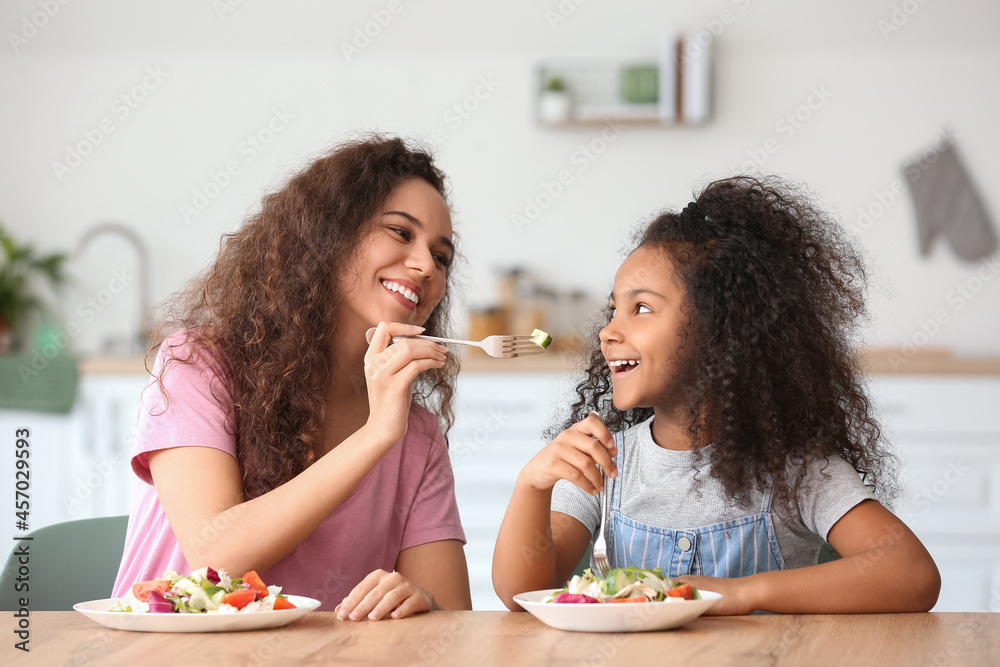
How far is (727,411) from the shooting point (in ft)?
4.50

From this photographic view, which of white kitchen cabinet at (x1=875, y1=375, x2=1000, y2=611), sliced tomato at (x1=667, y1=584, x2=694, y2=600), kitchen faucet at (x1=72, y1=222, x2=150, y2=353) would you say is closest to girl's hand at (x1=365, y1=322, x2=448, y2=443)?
sliced tomato at (x1=667, y1=584, x2=694, y2=600)

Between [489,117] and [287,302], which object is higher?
[489,117]

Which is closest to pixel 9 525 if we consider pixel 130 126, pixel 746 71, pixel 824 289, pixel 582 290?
pixel 130 126

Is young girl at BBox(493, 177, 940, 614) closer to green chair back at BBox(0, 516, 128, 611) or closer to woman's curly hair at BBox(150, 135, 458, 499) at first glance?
woman's curly hair at BBox(150, 135, 458, 499)

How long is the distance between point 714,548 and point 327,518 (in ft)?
1.87

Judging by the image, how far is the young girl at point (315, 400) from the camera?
3.92 ft

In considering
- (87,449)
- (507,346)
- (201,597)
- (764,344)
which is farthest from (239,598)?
(87,449)

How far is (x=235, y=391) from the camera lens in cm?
137

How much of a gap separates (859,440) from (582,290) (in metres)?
2.32

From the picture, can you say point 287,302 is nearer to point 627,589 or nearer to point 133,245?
point 627,589

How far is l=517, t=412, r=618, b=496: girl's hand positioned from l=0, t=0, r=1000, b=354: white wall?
2626 millimetres

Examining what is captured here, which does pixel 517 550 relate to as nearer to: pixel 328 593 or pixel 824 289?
pixel 328 593

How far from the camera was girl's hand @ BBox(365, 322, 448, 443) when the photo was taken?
1.19 metres

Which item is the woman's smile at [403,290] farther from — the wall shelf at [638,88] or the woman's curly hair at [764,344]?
the wall shelf at [638,88]
